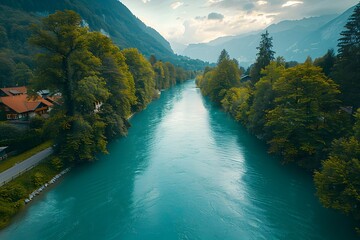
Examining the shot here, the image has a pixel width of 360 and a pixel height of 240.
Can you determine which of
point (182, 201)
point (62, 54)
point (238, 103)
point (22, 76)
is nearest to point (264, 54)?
point (238, 103)

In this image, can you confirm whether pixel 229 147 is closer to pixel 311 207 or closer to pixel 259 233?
pixel 311 207

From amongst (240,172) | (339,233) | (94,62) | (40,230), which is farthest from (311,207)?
(94,62)

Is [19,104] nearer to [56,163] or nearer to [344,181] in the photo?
[56,163]

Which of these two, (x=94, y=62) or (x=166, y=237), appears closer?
(x=166, y=237)

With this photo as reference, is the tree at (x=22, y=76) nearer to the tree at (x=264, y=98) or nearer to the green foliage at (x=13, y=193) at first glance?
the green foliage at (x=13, y=193)

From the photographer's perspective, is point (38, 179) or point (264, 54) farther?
point (264, 54)

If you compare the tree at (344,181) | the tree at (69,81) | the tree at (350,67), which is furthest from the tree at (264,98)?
the tree at (69,81)
